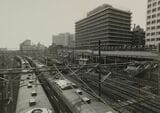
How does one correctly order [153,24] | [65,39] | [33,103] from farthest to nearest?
[65,39], [153,24], [33,103]

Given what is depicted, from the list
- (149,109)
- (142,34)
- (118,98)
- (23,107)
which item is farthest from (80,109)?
(142,34)

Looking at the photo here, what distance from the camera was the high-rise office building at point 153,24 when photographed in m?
49.1

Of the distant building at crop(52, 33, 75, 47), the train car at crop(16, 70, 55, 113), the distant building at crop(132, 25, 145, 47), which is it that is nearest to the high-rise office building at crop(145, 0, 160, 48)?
the distant building at crop(132, 25, 145, 47)

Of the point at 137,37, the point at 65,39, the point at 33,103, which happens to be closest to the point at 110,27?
the point at 137,37

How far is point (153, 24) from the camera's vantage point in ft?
167

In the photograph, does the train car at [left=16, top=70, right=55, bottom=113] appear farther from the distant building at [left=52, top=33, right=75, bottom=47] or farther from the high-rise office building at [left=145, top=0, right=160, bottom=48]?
the distant building at [left=52, top=33, right=75, bottom=47]

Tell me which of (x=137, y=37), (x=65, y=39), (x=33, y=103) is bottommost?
(x=33, y=103)

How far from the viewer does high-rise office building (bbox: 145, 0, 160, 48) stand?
49.1 meters

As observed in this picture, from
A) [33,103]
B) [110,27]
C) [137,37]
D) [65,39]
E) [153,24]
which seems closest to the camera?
[33,103]

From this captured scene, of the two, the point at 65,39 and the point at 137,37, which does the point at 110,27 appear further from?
the point at 65,39

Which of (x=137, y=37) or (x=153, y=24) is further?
(x=137, y=37)

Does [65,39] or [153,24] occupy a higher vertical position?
[65,39]

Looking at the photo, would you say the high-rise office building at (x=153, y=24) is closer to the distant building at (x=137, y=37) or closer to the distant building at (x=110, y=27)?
the distant building at (x=110, y=27)

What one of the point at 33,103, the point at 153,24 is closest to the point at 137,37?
the point at 153,24
